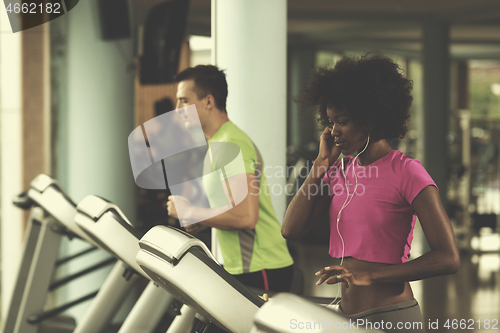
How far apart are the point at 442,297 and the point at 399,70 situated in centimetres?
361

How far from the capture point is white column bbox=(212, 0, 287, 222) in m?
2.01

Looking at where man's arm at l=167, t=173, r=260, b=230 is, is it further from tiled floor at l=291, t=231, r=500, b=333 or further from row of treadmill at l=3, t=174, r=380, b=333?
tiled floor at l=291, t=231, r=500, b=333

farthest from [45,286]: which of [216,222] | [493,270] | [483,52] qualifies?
[483,52]

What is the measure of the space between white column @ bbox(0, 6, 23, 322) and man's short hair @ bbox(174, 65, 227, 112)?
2.67 metres

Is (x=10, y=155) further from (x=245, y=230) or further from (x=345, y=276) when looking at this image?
(x=345, y=276)

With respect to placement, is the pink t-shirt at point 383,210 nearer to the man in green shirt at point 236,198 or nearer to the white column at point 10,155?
the man in green shirt at point 236,198

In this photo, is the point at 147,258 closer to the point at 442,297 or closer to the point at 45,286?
the point at 45,286

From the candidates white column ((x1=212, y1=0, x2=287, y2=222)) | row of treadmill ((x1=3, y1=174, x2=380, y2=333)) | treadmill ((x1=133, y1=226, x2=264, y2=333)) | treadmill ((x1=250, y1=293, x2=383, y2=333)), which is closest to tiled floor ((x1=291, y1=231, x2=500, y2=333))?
row of treadmill ((x1=3, y1=174, x2=380, y2=333))

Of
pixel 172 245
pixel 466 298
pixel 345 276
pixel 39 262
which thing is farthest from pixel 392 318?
pixel 466 298

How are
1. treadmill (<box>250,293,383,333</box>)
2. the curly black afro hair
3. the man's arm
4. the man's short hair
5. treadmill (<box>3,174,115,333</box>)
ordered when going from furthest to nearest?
1. treadmill (<box>3,174,115,333</box>)
2. the man's short hair
3. the man's arm
4. the curly black afro hair
5. treadmill (<box>250,293,383,333</box>)

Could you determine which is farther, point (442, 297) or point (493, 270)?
point (493, 270)

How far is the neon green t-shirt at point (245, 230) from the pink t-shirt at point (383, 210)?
1.49 feet

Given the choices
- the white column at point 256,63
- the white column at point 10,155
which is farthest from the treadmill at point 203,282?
the white column at point 10,155

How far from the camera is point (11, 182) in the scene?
155 inches
